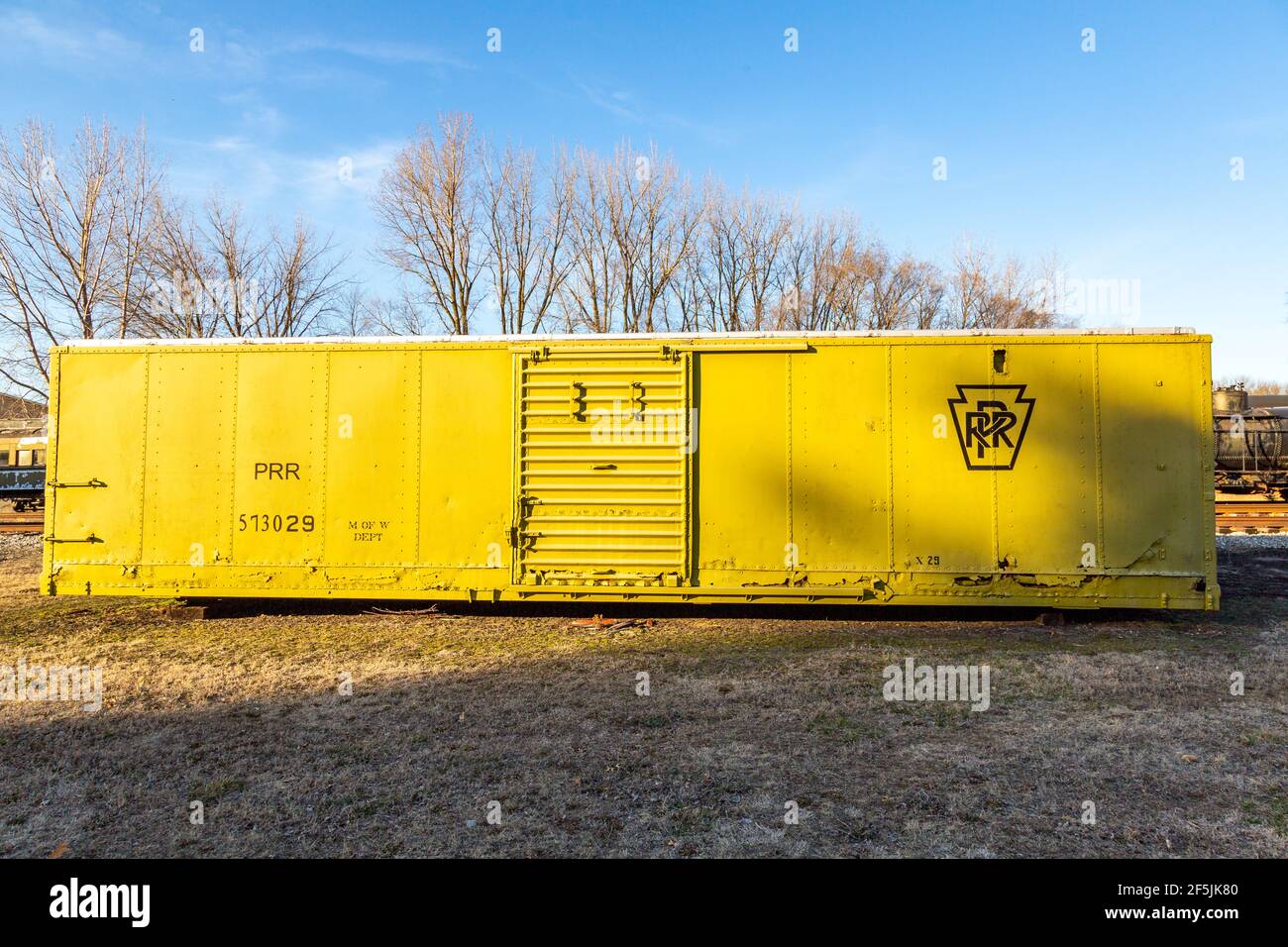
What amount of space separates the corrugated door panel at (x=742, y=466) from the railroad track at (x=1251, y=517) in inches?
524

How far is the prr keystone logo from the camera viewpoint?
7629 millimetres

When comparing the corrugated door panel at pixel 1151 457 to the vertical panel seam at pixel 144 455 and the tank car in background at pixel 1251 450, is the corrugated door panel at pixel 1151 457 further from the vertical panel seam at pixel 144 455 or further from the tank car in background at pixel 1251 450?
the tank car in background at pixel 1251 450

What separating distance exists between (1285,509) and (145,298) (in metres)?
33.4

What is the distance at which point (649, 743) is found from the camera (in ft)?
16.5

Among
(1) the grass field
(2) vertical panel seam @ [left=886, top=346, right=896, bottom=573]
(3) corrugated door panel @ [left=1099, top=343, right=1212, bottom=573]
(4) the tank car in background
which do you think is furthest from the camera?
(4) the tank car in background

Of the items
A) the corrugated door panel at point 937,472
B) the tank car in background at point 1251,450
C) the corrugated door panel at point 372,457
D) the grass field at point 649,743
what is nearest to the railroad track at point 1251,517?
the tank car in background at point 1251,450

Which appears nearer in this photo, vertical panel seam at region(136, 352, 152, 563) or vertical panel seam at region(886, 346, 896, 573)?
vertical panel seam at region(886, 346, 896, 573)

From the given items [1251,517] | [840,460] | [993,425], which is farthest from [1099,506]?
[1251,517]

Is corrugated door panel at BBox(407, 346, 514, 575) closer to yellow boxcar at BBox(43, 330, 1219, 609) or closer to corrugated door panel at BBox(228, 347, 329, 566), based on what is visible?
yellow boxcar at BBox(43, 330, 1219, 609)

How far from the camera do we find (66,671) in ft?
21.6

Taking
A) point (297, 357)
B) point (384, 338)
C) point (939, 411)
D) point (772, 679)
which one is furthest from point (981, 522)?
point (297, 357)

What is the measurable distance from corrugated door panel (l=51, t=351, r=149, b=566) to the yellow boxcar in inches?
1.0

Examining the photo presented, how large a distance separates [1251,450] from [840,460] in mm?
18946

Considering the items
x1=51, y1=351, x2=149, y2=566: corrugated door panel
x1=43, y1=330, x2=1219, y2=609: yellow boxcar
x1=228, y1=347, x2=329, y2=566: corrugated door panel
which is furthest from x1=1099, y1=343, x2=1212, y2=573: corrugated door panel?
x1=51, y1=351, x2=149, y2=566: corrugated door panel
